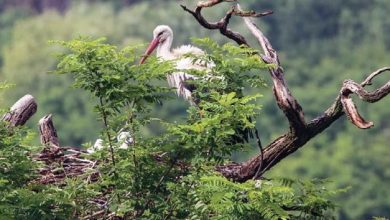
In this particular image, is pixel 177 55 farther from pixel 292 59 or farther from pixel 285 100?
pixel 292 59

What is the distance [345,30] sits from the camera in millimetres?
64125

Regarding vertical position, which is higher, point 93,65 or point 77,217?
point 93,65

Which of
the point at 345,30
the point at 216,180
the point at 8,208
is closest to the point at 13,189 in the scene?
the point at 8,208

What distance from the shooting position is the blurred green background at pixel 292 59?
157ft

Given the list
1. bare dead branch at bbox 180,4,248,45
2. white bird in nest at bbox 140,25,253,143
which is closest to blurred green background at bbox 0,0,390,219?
white bird in nest at bbox 140,25,253,143

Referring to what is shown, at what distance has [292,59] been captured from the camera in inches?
2331

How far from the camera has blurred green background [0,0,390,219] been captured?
47.7 meters

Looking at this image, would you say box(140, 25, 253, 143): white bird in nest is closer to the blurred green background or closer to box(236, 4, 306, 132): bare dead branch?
box(236, 4, 306, 132): bare dead branch

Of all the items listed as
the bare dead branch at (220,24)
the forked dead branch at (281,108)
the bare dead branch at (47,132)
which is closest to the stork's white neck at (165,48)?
the bare dead branch at (47,132)

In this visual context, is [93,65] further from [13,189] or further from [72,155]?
[72,155]

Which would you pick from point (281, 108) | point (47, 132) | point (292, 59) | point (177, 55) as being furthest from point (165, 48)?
point (292, 59)

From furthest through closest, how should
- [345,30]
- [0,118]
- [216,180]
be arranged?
[345,30] → [0,118] → [216,180]

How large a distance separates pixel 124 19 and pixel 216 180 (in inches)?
2030

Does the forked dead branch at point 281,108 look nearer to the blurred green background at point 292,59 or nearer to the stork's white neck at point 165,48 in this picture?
the stork's white neck at point 165,48
